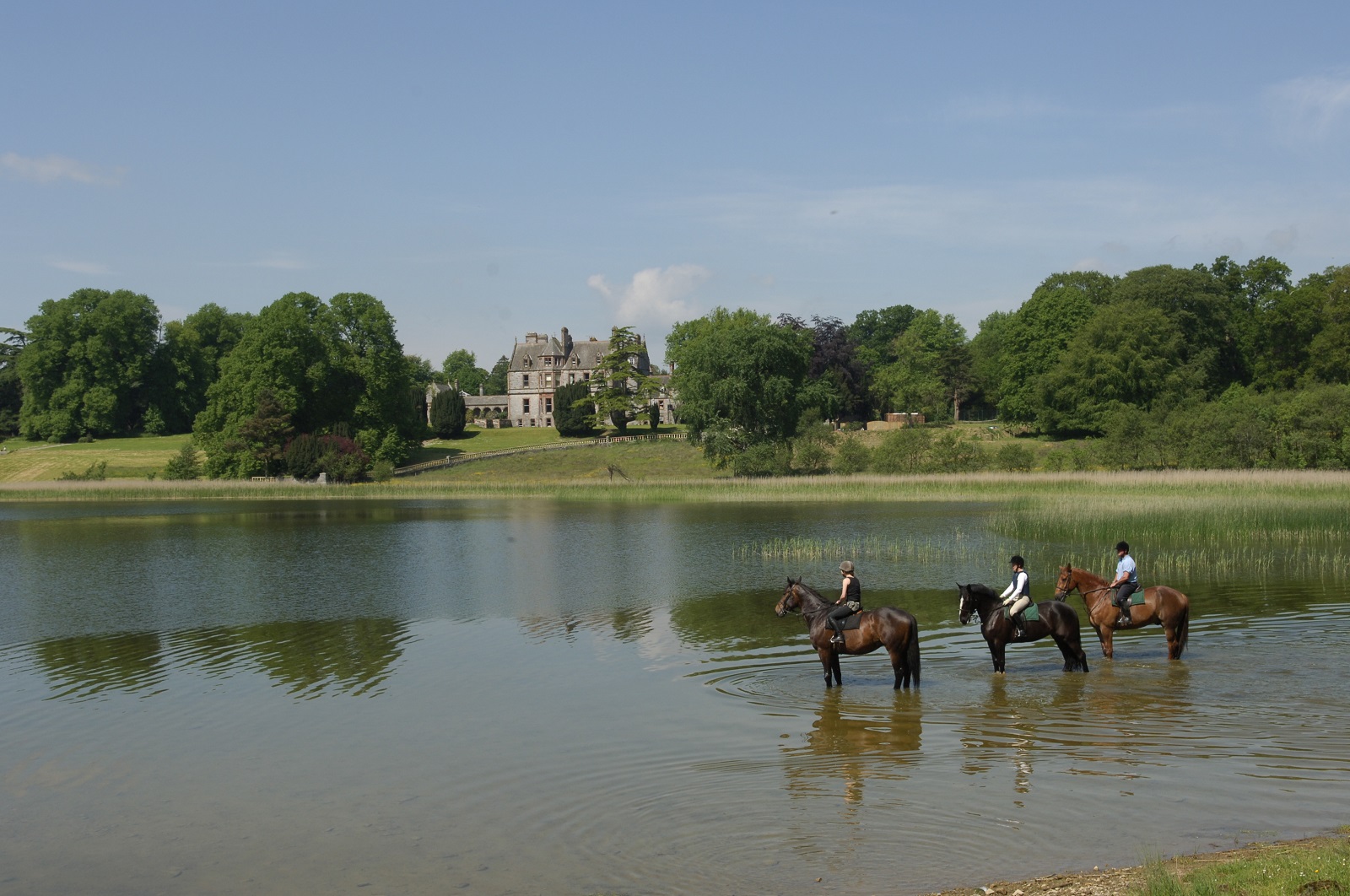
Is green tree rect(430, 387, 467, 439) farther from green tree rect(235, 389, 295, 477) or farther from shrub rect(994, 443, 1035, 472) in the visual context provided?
shrub rect(994, 443, 1035, 472)

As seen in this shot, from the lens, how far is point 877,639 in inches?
583

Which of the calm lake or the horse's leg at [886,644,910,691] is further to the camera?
the horse's leg at [886,644,910,691]

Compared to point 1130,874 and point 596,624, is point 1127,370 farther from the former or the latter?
point 1130,874

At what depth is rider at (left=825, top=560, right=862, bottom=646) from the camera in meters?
14.8

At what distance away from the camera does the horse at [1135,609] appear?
15969 mm

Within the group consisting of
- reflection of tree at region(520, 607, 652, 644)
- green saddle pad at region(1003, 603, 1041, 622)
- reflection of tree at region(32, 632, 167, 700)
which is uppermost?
green saddle pad at region(1003, 603, 1041, 622)

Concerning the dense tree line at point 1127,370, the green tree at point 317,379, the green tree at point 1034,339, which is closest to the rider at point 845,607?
the dense tree line at point 1127,370

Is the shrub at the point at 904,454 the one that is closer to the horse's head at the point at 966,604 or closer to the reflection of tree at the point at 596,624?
the reflection of tree at the point at 596,624

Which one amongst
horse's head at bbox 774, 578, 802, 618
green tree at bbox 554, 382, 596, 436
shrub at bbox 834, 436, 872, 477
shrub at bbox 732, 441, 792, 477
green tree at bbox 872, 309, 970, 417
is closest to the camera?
horse's head at bbox 774, 578, 802, 618

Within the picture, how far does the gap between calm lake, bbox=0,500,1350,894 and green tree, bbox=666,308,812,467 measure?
49373 millimetres

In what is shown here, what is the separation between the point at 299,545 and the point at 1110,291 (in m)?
82.6

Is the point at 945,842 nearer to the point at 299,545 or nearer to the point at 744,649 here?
the point at 744,649

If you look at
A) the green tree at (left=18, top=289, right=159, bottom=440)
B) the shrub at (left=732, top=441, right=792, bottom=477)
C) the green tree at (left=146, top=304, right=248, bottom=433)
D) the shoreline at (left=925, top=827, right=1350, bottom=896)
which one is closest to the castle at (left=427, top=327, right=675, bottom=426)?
the green tree at (left=146, top=304, right=248, bottom=433)

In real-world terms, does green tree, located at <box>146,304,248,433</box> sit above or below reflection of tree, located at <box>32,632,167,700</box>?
above
